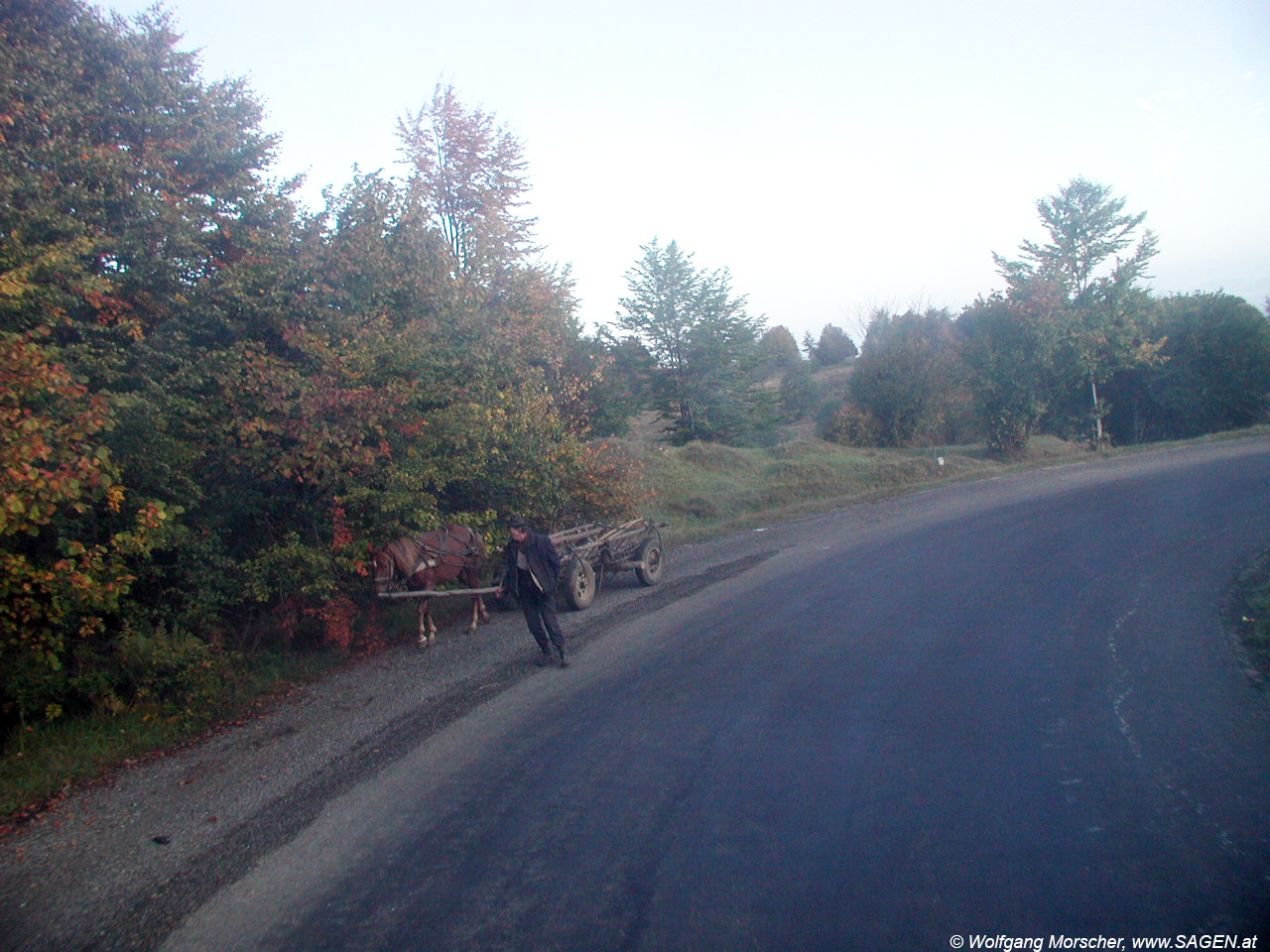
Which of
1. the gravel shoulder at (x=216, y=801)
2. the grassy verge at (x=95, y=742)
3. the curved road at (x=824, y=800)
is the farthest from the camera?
the grassy verge at (x=95, y=742)

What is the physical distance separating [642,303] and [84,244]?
106ft

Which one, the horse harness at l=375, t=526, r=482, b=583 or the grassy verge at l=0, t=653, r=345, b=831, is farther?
the horse harness at l=375, t=526, r=482, b=583

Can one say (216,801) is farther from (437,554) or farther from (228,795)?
(437,554)

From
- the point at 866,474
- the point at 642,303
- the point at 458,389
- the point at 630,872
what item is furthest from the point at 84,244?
the point at 642,303

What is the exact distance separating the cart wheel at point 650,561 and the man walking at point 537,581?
4.30 m

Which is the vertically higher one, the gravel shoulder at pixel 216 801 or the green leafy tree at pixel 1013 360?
the green leafy tree at pixel 1013 360

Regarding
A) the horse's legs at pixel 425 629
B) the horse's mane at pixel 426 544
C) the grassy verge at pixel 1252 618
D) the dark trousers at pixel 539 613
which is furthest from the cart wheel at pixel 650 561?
the grassy verge at pixel 1252 618

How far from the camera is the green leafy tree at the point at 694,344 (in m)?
39.3

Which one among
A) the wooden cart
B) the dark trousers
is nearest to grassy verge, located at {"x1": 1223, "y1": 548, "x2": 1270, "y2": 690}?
the dark trousers

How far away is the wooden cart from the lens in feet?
38.9

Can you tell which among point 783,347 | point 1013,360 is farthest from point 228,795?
point 783,347

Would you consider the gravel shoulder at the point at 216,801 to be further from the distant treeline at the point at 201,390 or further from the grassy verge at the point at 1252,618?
the grassy verge at the point at 1252,618

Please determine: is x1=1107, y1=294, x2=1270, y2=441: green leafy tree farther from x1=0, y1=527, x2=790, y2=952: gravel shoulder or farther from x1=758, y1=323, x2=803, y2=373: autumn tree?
x1=0, y1=527, x2=790, y2=952: gravel shoulder

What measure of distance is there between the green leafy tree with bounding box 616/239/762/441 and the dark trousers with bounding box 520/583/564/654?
30200 millimetres
